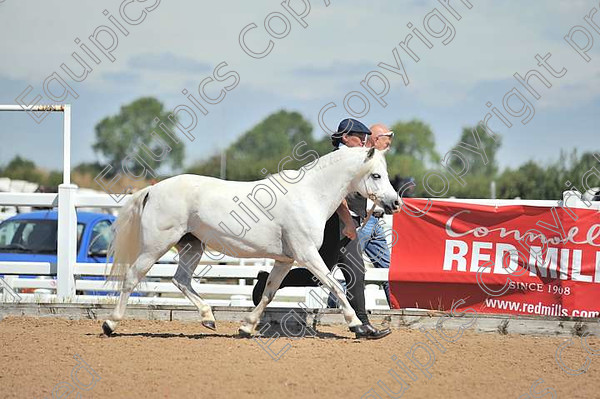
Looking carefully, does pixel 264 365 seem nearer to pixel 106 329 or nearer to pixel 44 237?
pixel 106 329

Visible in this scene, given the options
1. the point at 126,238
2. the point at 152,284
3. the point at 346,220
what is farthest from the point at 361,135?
the point at 152,284

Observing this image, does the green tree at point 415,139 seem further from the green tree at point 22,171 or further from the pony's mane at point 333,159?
the pony's mane at point 333,159

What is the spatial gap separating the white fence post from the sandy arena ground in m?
1.56

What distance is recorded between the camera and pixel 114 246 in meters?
7.81

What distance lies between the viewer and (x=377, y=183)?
285 inches

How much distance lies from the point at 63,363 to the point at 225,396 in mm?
1801

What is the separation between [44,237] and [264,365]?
22.6 ft

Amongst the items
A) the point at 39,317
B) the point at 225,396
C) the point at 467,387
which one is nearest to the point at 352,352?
the point at 467,387

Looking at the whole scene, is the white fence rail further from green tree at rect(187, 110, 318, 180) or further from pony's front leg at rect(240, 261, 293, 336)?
green tree at rect(187, 110, 318, 180)

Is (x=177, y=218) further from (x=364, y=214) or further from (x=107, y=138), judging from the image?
(x=107, y=138)

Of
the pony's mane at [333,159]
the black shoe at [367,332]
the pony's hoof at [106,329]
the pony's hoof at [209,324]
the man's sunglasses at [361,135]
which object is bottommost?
the pony's hoof at [106,329]

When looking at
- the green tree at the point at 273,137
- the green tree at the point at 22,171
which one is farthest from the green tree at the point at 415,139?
the green tree at the point at 22,171

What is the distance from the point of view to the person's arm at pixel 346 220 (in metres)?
7.50

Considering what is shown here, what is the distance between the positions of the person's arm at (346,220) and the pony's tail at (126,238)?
2.04 metres
